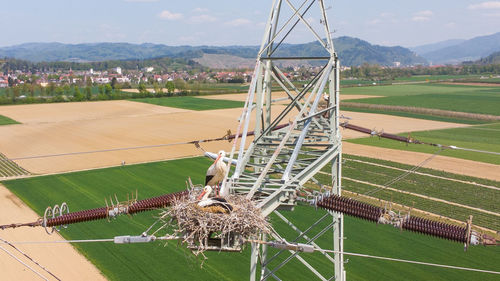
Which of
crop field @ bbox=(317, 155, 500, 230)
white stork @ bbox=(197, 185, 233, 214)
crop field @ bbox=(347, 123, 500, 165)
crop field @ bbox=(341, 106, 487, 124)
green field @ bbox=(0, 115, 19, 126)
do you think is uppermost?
white stork @ bbox=(197, 185, 233, 214)

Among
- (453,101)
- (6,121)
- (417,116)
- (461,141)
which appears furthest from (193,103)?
(461,141)

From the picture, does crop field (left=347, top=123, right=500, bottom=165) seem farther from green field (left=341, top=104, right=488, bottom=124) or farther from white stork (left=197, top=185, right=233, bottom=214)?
white stork (left=197, top=185, right=233, bottom=214)

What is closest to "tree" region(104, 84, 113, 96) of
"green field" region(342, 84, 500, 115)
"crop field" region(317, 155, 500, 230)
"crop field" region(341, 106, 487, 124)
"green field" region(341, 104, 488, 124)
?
"green field" region(341, 104, 488, 124)

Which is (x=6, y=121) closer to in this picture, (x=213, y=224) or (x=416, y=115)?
(x=416, y=115)

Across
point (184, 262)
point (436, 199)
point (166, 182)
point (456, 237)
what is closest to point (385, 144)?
point (436, 199)

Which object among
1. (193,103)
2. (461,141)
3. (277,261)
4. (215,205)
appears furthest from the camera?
(193,103)

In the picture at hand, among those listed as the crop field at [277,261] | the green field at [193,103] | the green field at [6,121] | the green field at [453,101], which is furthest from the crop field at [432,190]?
the green field at [193,103]
